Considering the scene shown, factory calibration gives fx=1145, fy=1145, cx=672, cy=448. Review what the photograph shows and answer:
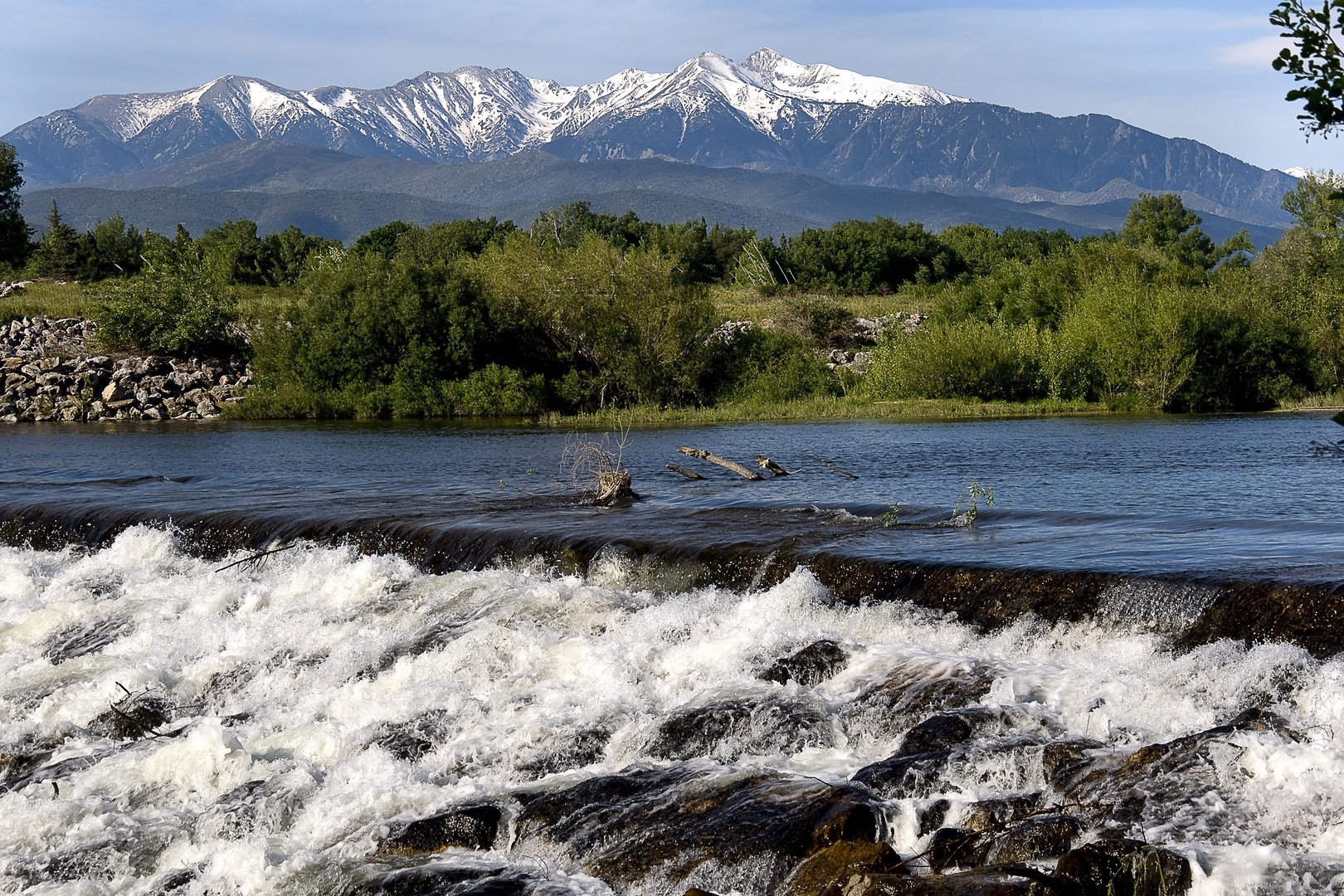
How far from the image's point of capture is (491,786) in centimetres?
1027

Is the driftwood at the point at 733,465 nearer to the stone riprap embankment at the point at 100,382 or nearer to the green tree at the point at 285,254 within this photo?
the stone riprap embankment at the point at 100,382

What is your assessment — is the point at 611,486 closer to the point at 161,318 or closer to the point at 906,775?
the point at 906,775

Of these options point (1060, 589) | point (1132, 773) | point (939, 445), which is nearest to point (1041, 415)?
point (939, 445)

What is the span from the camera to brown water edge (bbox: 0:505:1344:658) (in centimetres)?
1179

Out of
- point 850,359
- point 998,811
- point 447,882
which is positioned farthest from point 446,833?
point 850,359

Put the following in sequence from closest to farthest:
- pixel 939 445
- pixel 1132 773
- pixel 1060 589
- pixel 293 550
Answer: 1. pixel 1132 773
2. pixel 1060 589
3. pixel 293 550
4. pixel 939 445

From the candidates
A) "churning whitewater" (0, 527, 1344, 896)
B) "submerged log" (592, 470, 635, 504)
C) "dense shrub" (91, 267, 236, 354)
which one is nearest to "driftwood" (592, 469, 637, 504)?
"submerged log" (592, 470, 635, 504)

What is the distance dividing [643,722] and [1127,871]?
505cm

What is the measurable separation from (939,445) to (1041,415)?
1497cm

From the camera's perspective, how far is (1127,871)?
24.1 feet

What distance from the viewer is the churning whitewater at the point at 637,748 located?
8406 millimetres

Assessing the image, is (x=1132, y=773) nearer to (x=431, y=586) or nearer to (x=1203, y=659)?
(x=1203, y=659)

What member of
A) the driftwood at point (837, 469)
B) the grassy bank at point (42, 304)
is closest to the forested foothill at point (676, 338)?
the grassy bank at point (42, 304)

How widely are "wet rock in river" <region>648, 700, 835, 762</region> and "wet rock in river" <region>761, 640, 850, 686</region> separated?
82 centimetres
